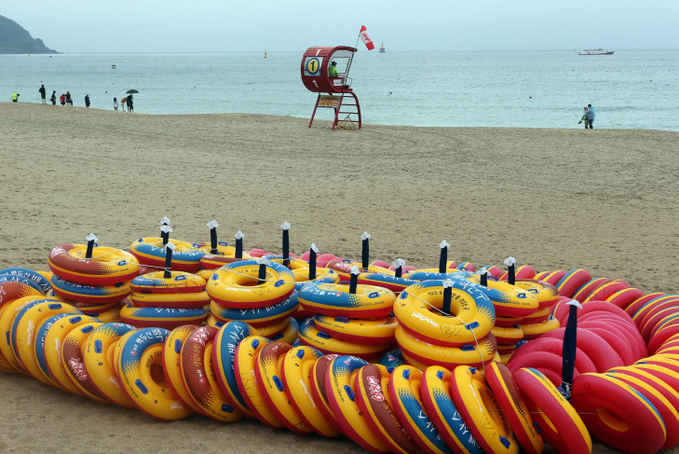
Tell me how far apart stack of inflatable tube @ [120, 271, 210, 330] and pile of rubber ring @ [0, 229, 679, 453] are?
1.2 inches

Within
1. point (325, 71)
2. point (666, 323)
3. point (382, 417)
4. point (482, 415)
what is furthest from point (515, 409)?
point (325, 71)

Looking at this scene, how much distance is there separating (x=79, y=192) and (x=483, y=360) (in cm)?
1034

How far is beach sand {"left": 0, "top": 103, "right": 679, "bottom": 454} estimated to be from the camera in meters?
4.05

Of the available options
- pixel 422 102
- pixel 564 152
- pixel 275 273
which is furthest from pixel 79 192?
pixel 422 102

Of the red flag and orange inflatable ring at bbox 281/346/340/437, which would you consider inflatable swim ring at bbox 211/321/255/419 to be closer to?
orange inflatable ring at bbox 281/346/340/437

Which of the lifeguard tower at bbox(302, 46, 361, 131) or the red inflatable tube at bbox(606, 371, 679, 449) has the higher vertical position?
the lifeguard tower at bbox(302, 46, 361, 131)

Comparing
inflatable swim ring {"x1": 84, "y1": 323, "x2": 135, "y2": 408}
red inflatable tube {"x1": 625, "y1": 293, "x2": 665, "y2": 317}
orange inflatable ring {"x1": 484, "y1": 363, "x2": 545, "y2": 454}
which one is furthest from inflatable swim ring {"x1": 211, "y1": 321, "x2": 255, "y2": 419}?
red inflatable tube {"x1": 625, "y1": 293, "x2": 665, "y2": 317}

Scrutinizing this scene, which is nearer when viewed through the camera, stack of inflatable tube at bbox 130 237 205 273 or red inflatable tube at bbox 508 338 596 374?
red inflatable tube at bbox 508 338 596 374

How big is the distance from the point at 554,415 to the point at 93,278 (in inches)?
157

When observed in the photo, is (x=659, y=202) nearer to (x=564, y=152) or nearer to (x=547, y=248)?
(x=547, y=248)

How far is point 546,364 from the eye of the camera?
4.04 metres

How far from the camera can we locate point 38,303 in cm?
464

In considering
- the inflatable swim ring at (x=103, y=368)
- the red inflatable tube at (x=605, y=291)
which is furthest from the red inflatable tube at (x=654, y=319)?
the inflatable swim ring at (x=103, y=368)

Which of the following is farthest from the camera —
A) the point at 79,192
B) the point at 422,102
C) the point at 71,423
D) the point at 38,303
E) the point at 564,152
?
the point at 422,102
